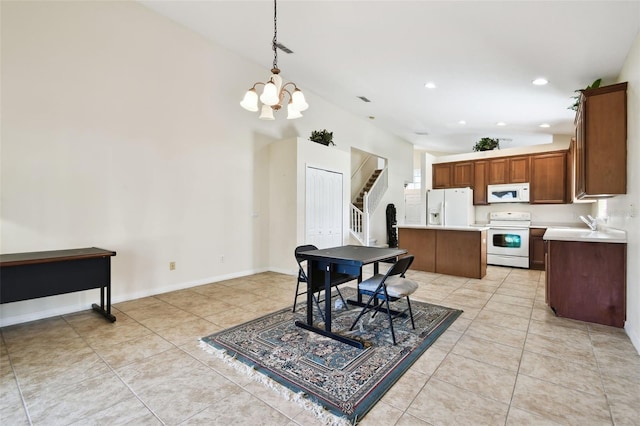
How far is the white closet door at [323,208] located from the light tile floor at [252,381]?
8.00 feet

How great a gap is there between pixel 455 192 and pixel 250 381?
663 centimetres

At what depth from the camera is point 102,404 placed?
1.83 metres

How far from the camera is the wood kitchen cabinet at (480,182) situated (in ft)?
24.0

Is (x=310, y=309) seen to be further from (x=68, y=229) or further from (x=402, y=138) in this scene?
(x=402, y=138)

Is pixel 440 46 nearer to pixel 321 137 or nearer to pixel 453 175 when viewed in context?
pixel 321 137

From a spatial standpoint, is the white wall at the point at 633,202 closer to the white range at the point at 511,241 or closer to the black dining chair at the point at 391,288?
the black dining chair at the point at 391,288

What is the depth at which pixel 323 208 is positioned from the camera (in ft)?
19.6

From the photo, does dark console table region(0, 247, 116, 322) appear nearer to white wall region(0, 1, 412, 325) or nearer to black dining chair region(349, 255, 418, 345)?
white wall region(0, 1, 412, 325)

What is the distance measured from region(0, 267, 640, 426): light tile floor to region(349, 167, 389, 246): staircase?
4.47m

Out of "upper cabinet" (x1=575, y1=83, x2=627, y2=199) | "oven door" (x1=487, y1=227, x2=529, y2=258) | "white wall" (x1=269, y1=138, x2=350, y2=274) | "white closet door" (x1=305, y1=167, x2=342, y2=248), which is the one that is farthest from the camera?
"oven door" (x1=487, y1=227, x2=529, y2=258)

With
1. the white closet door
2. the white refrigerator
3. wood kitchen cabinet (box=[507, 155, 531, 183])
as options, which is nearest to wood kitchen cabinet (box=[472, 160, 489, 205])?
the white refrigerator

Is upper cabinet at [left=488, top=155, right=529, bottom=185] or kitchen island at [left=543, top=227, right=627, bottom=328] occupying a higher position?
upper cabinet at [left=488, top=155, right=529, bottom=185]

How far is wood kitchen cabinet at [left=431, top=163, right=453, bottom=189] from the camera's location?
7.86 metres

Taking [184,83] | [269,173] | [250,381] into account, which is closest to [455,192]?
[269,173]
